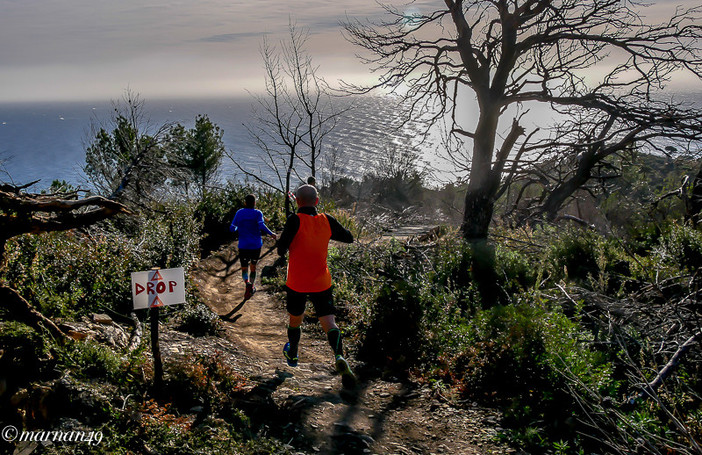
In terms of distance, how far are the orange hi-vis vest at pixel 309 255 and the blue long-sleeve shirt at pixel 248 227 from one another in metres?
4.01

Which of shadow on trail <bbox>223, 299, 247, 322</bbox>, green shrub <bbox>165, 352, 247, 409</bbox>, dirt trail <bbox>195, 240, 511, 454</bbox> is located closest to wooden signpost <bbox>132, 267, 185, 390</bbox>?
green shrub <bbox>165, 352, 247, 409</bbox>

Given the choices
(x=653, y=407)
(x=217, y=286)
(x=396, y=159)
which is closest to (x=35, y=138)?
(x=396, y=159)

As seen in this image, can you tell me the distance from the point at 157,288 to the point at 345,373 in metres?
2.18

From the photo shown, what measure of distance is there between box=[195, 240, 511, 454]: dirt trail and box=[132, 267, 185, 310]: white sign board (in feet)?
4.23

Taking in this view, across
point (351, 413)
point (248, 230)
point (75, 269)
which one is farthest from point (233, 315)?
point (351, 413)

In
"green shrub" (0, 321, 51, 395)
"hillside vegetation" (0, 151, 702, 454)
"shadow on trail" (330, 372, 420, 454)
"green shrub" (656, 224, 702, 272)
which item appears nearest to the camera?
"hillside vegetation" (0, 151, 702, 454)

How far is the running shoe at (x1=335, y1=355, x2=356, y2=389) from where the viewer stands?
499cm

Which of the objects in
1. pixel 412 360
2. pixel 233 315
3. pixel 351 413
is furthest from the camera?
pixel 233 315

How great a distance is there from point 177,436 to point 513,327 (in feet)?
10.9

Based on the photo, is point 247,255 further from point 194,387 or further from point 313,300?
point 194,387

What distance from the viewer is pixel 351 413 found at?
448 centimetres

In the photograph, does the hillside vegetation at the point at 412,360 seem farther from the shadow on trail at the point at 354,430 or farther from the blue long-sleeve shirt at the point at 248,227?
the blue long-sleeve shirt at the point at 248,227

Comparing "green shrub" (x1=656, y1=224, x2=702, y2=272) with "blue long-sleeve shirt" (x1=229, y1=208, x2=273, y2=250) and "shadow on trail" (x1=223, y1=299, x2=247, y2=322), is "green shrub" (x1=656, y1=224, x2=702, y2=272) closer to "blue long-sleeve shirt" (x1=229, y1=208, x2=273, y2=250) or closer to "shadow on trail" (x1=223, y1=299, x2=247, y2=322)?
"blue long-sleeve shirt" (x1=229, y1=208, x2=273, y2=250)

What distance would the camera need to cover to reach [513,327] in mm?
4723
